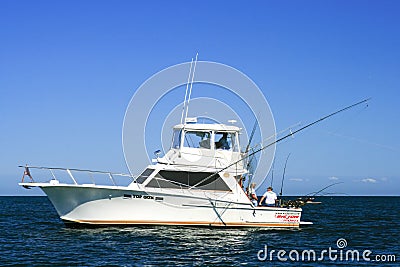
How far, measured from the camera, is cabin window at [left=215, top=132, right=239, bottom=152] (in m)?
27.0

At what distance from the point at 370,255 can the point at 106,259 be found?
9381 millimetres

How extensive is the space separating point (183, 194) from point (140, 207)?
1.95 metres

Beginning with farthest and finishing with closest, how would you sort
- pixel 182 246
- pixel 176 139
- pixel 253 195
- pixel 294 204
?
pixel 294 204 < pixel 176 139 < pixel 253 195 < pixel 182 246

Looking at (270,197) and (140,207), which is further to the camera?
(270,197)

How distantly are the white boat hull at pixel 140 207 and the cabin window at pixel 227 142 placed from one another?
3.07 meters

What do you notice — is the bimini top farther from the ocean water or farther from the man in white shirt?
the ocean water

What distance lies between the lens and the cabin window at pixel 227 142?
88.6ft

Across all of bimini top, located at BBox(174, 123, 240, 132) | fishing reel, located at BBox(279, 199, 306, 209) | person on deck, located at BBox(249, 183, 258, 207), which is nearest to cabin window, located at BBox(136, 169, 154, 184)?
bimini top, located at BBox(174, 123, 240, 132)

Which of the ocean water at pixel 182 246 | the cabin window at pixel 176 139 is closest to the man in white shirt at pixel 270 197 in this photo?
the ocean water at pixel 182 246

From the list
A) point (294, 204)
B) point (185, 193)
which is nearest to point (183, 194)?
point (185, 193)

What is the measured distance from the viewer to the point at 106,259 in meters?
18.0

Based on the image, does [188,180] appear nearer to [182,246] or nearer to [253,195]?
[253,195]

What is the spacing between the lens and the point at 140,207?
79.6ft

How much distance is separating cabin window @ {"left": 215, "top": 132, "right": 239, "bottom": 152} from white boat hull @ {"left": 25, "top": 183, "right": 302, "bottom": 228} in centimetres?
307
